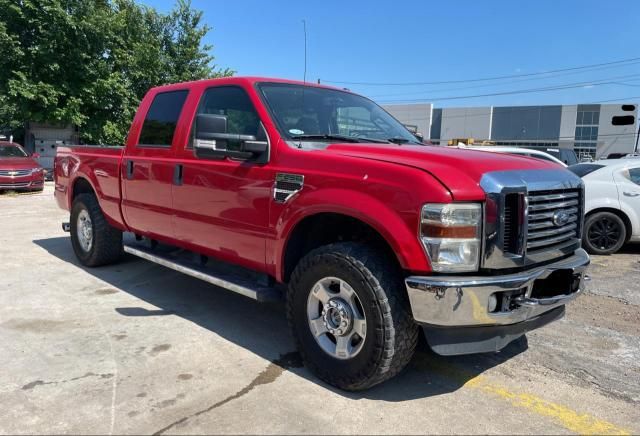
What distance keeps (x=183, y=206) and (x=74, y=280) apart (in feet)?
7.29

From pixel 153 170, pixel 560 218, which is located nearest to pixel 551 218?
pixel 560 218

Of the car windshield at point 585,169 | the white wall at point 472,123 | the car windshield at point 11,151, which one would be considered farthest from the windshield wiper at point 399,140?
the white wall at point 472,123

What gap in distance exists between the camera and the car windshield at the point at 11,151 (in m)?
15.1

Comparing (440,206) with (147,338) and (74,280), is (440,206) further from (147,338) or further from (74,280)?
(74,280)

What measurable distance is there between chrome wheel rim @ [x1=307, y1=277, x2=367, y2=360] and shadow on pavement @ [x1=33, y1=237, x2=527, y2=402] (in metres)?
0.29

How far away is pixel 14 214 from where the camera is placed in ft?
35.7

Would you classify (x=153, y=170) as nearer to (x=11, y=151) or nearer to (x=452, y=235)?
(x=452, y=235)

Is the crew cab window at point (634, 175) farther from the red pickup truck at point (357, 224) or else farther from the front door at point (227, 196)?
the front door at point (227, 196)

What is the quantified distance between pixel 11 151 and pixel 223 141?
14636mm

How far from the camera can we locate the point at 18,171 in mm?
14609

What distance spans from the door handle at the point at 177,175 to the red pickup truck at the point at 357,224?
0.07ft

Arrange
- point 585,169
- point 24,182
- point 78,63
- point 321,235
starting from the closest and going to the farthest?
point 321,235, point 585,169, point 24,182, point 78,63

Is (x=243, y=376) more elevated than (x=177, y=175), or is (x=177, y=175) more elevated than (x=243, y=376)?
(x=177, y=175)

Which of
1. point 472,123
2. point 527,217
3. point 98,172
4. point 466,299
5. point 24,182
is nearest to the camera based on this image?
point 466,299
